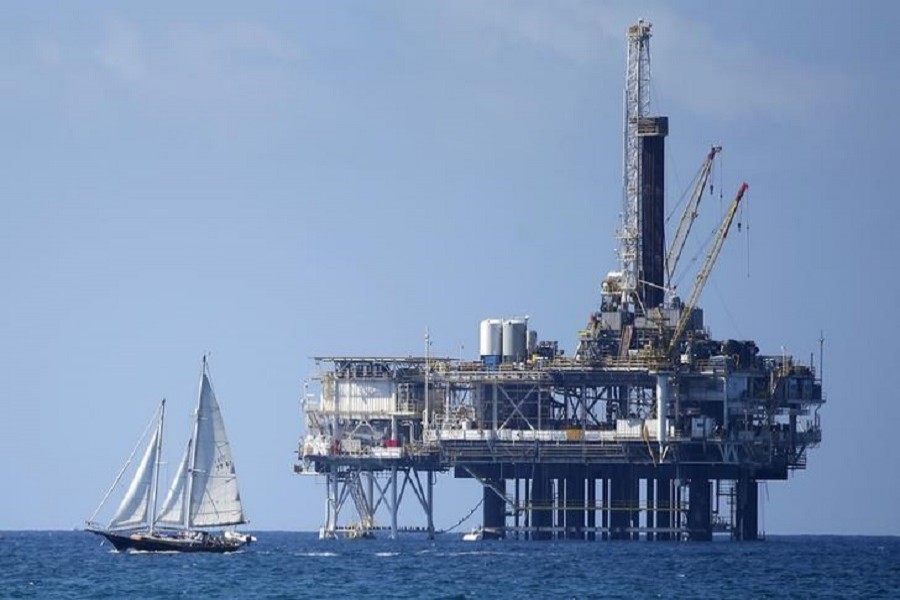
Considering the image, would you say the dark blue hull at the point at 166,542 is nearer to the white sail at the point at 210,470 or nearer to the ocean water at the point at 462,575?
the ocean water at the point at 462,575

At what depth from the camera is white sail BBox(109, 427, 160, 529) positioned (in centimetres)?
18312

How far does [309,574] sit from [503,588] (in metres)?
19.0

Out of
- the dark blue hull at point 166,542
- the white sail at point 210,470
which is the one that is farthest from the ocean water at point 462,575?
the white sail at point 210,470

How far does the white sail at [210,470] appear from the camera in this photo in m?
184

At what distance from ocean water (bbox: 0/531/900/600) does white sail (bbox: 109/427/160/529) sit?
9.58 ft

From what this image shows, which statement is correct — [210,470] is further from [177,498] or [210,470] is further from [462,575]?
[462,575]

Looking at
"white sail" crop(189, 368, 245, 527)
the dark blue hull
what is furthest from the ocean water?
"white sail" crop(189, 368, 245, 527)

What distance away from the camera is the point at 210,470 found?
7254 inches

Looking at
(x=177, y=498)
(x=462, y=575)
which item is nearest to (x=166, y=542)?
(x=177, y=498)

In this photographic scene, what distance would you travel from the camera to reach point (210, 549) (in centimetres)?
18862

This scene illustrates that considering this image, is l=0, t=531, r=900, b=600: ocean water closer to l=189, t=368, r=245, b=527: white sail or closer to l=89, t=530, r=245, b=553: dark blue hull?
l=89, t=530, r=245, b=553: dark blue hull

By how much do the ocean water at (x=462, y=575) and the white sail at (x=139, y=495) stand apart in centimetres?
292

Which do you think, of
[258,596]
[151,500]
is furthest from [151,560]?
[258,596]

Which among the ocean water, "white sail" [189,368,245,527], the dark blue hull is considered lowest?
the ocean water
